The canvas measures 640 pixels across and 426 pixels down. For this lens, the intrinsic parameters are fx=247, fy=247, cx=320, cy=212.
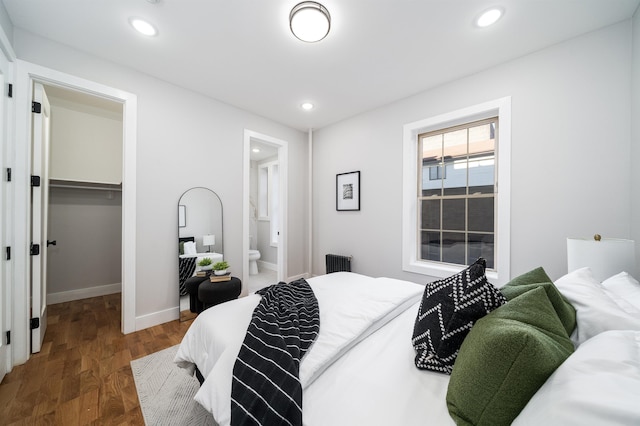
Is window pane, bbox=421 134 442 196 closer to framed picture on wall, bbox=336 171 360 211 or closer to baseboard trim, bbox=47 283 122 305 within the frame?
framed picture on wall, bbox=336 171 360 211

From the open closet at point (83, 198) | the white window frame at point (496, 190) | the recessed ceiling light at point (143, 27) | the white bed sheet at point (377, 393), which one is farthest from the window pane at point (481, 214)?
the open closet at point (83, 198)

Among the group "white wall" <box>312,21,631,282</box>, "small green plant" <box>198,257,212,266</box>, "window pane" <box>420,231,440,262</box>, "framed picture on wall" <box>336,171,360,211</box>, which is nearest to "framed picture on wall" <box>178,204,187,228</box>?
"small green plant" <box>198,257,212,266</box>

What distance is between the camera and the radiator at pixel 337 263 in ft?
12.1

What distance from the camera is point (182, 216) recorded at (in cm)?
293

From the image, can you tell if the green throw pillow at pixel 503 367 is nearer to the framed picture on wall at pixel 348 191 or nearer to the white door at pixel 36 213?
the framed picture on wall at pixel 348 191

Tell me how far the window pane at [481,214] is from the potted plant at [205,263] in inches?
121

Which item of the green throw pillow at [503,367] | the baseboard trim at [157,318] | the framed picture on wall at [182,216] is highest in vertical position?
the framed picture on wall at [182,216]

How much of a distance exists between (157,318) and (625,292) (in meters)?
3.71

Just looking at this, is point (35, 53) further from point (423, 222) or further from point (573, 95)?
point (573, 95)

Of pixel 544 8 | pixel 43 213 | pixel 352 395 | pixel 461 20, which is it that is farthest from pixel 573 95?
pixel 43 213

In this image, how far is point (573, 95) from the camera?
7.00 ft

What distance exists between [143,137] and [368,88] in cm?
257

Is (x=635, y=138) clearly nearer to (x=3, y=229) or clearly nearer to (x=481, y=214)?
(x=481, y=214)

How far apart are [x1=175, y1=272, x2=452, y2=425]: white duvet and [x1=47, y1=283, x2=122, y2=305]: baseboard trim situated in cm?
318
